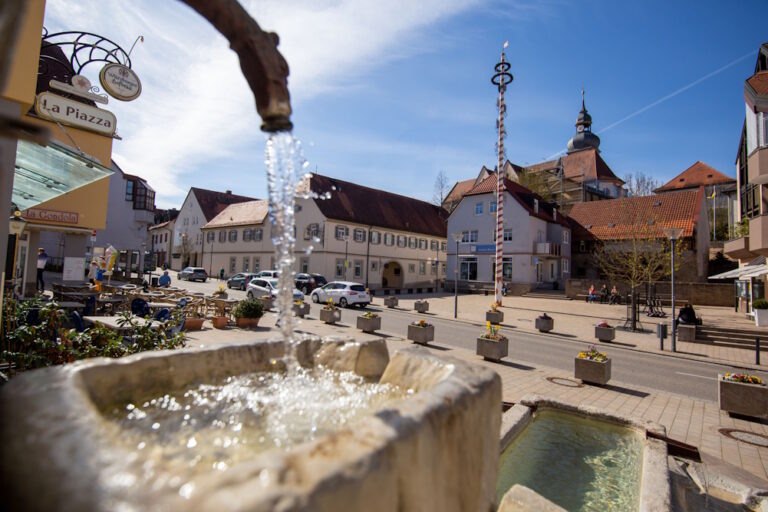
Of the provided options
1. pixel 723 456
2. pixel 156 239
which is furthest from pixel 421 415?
pixel 156 239

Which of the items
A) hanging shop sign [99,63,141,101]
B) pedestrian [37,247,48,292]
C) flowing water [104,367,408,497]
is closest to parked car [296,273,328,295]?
pedestrian [37,247,48,292]

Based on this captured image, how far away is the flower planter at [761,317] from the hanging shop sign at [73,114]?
25.1 m

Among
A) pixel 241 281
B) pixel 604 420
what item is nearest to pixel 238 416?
pixel 604 420

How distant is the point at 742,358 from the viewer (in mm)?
13031

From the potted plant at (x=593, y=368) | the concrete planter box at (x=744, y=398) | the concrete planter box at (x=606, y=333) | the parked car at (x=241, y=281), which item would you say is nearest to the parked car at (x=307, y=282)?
the parked car at (x=241, y=281)

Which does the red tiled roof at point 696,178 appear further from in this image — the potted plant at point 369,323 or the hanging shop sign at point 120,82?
the hanging shop sign at point 120,82

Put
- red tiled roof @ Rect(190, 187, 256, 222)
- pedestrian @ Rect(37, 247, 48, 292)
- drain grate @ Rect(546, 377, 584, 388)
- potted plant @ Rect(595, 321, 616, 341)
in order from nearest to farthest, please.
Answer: drain grate @ Rect(546, 377, 584, 388)
potted plant @ Rect(595, 321, 616, 341)
pedestrian @ Rect(37, 247, 48, 292)
red tiled roof @ Rect(190, 187, 256, 222)

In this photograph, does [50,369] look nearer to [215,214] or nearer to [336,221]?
[336,221]

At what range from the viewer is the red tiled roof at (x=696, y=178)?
59688mm

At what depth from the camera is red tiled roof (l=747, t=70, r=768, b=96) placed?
1677 cm

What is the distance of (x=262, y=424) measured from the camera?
2449 millimetres

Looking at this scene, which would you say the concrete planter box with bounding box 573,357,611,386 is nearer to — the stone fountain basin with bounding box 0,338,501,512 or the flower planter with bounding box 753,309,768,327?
the stone fountain basin with bounding box 0,338,501,512

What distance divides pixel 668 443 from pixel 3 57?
6.90m

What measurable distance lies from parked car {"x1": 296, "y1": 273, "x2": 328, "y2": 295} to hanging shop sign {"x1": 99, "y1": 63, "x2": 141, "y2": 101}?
19013mm
